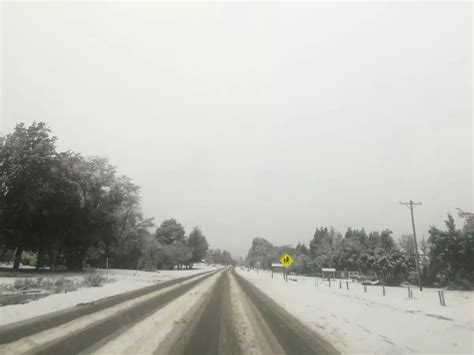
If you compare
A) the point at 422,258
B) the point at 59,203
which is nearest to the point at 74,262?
the point at 59,203

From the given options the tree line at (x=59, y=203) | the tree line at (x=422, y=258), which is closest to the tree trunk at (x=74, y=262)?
the tree line at (x=59, y=203)

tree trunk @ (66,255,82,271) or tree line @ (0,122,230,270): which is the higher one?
tree line @ (0,122,230,270)

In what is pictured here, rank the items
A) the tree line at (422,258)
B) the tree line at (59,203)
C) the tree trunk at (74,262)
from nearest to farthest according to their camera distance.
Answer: the tree line at (59,203) < the tree line at (422,258) < the tree trunk at (74,262)

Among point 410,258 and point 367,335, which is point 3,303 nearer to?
point 367,335

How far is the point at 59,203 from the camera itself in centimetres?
3291

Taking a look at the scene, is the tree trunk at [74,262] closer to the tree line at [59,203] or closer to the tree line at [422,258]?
the tree line at [59,203]

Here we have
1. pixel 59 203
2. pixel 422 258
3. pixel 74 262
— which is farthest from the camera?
pixel 422 258

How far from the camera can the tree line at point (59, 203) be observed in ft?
94.5

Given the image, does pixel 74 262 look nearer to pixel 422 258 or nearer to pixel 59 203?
pixel 59 203

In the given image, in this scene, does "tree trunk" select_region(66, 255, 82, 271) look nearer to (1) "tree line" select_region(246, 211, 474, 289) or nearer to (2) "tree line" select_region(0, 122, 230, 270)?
(2) "tree line" select_region(0, 122, 230, 270)

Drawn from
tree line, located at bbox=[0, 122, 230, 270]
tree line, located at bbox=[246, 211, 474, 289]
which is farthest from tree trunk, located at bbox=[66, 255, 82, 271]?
tree line, located at bbox=[246, 211, 474, 289]

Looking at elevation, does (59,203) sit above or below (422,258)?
above

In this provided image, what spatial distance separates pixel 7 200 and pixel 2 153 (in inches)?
187

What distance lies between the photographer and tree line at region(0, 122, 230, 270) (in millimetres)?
28797
